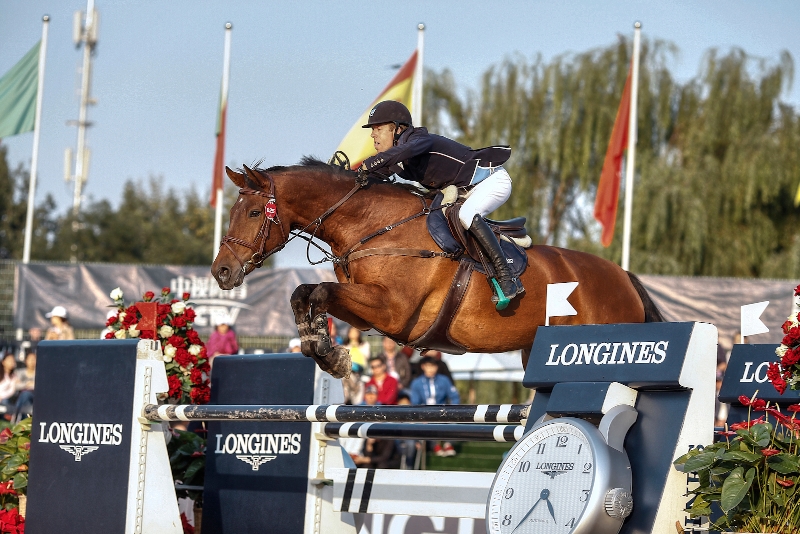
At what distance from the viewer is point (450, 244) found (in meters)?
5.71

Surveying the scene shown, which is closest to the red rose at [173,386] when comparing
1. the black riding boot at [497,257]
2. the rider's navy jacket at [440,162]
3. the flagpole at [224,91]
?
the rider's navy jacket at [440,162]

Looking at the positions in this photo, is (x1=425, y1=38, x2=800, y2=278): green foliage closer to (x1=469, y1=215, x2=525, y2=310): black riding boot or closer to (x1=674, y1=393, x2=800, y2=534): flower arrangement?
(x1=469, y1=215, x2=525, y2=310): black riding boot

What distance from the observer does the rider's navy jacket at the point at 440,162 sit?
568 cm

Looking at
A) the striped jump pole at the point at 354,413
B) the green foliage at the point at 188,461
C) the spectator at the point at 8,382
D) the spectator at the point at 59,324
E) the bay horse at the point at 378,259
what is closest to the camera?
the striped jump pole at the point at 354,413

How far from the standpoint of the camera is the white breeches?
565 centimetres

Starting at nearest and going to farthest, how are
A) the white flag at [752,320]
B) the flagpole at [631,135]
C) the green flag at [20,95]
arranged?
the white flag at [752,320], the flagpole at [631,135], the green flag at [20,95]

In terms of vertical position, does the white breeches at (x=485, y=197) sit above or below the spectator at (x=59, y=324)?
below

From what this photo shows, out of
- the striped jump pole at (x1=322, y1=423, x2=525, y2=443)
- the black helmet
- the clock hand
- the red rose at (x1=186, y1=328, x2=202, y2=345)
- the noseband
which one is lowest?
the clock hand

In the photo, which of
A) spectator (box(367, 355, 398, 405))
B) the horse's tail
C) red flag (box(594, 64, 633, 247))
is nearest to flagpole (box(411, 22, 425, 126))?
red flag (box(594, 64, 633, 247))

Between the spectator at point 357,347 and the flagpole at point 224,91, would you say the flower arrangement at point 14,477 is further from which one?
the flagpole at point 224,91

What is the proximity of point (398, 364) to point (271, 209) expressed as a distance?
23.7ft

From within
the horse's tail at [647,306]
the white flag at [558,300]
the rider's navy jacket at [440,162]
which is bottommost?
the white flag at [558,300]

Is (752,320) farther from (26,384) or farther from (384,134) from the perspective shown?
(26,384)

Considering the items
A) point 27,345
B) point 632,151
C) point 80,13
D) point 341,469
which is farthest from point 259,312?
point 80,13
